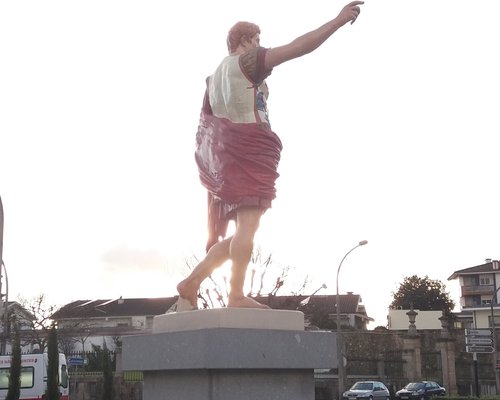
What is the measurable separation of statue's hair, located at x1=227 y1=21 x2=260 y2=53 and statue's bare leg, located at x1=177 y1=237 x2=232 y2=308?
1.66 m

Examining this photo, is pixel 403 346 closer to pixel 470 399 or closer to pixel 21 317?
pixel 470 399

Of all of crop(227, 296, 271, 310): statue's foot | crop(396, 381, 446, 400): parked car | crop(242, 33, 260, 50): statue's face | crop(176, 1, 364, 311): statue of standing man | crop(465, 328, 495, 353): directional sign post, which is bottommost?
crop(396, 381, 446, 400): parked car

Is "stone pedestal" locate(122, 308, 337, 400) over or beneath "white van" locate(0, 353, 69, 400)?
over

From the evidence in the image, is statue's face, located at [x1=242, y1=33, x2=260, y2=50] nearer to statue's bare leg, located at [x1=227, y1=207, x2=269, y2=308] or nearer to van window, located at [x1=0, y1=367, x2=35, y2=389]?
statue's bare leg, located at [x1=227, y1=207, x2=269, y2=308]

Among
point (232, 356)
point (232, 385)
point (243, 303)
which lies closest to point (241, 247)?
point (243, 303)

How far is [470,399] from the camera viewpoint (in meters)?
22.0

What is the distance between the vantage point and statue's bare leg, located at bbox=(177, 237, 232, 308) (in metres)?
5.69

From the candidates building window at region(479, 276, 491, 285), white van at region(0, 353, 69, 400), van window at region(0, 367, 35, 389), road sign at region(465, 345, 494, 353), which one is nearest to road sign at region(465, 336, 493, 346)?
road sign at region(465, 345, 494, 353)

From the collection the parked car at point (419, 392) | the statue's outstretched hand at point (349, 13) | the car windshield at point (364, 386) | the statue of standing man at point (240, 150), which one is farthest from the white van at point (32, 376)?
the statue's outstretched hand at point (349, 13)

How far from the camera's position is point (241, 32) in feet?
19.4

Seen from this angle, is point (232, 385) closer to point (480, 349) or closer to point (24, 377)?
point (24, 377)

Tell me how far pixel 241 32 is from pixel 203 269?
6.57ft

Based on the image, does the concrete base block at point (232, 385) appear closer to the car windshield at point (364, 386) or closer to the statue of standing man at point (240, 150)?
the statue of standing man at point (240, 150)

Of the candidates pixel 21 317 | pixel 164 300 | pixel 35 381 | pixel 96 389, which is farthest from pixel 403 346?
pixel 164 300
